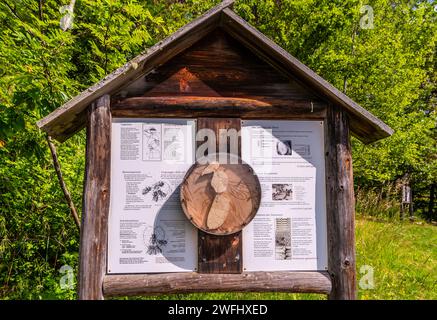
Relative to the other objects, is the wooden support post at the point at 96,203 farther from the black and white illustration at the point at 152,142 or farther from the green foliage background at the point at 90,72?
the green foliage background at the point at 90,72

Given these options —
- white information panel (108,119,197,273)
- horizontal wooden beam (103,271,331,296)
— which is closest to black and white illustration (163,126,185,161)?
white information panel (108,119,197,273)

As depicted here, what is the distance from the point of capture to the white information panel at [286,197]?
2523mm


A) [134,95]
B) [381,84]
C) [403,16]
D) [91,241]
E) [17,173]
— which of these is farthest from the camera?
[403,16]

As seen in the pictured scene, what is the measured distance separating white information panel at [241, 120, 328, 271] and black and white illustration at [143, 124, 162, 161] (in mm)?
658

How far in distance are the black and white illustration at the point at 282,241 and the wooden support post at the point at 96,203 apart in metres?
1.29

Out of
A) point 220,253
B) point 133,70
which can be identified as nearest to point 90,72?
point 133,70

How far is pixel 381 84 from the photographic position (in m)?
9.51

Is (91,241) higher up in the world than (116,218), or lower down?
lower down

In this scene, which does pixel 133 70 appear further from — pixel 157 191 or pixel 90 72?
pixel 90 72

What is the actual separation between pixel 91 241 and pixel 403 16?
13.0m

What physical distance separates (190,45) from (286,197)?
1.42 metres

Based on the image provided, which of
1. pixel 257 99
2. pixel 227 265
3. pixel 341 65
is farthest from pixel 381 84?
pixel 227 265

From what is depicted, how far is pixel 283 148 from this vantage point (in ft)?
8.54
